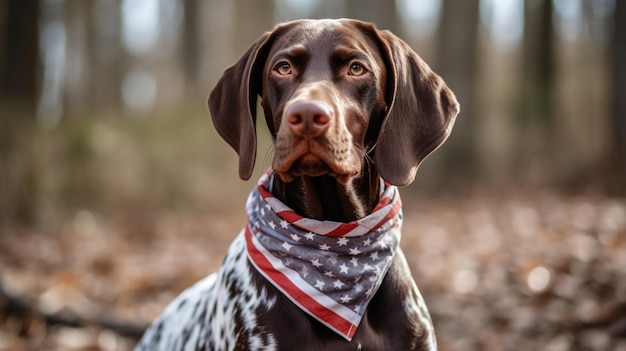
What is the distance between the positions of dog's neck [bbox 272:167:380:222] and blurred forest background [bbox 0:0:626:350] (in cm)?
202

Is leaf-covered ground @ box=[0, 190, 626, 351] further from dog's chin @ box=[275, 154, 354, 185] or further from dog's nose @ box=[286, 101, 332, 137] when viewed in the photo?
dog's nose @ box=[286, 101, 332, 137]

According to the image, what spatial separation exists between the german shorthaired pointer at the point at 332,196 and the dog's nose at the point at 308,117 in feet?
0.20

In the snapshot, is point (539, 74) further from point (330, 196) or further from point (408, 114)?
point (330, 196)

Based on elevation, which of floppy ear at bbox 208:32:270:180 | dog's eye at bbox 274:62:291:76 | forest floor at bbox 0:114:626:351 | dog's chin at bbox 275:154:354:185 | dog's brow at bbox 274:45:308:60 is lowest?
forest floor at bbox 0:114:626:351

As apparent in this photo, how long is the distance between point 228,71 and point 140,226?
7.26 m

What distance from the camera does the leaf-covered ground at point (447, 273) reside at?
190 inches

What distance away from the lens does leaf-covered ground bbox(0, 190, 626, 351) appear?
483 cm

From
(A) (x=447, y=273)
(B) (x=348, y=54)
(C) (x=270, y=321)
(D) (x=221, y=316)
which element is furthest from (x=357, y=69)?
(A) (x=447, y=273)

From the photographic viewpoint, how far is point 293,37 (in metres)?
3.15

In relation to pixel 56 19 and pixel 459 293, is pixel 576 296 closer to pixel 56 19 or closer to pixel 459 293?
pixel 459 293

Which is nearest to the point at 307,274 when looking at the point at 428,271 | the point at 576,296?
the point at 576,296

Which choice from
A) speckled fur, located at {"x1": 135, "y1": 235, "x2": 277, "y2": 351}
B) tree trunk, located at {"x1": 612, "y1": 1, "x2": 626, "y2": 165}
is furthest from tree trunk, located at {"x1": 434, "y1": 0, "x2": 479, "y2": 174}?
speckled fur, located at {"x1": 135, "y1": 235, "x2": 277, "y2": 351}

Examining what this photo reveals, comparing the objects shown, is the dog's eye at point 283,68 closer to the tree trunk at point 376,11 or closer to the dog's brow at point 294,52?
the dog's brow at point 294,52

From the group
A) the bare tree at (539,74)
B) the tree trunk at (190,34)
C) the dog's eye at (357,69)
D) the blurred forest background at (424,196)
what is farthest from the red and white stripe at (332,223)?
the tree trunk at (190,34)
